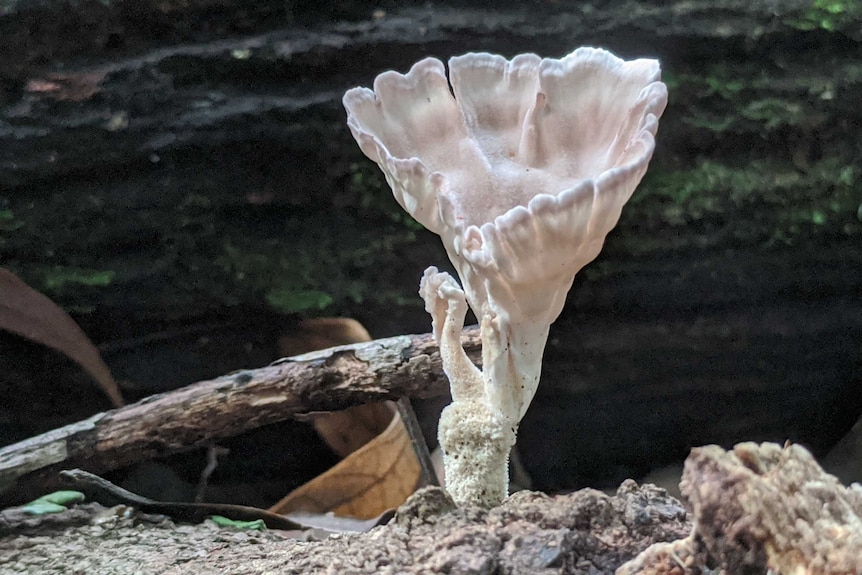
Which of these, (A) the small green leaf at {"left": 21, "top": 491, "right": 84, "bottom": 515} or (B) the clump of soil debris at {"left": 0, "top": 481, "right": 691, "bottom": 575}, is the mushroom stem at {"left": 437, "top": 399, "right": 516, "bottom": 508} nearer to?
(B) the clump of soil debris at {"left": 0, "top": 481, "right": 691, "bottom": 575}

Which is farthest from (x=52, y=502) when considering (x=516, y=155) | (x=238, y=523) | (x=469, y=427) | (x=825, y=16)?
(x=825, y=16)

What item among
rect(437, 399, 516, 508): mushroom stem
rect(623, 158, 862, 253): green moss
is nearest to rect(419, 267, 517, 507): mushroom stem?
rect(437, 399, 516, 508): mushroom stem

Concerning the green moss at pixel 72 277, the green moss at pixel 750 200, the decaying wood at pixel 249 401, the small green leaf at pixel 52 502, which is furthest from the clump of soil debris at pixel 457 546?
the green moss at pixel 750 200

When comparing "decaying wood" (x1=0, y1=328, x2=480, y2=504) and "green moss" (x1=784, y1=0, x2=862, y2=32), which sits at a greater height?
"green moss" (x1=784, y1=0, x2=862, y2=32)

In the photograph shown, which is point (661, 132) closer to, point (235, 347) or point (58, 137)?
point (235, 347)

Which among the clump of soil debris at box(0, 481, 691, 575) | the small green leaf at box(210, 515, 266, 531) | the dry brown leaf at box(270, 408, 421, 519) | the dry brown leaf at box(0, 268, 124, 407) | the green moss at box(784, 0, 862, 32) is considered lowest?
the dry brown leaf at box(270, 408, 421, 519)

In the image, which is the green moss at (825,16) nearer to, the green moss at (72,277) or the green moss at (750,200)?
the green moss at (750,200)
